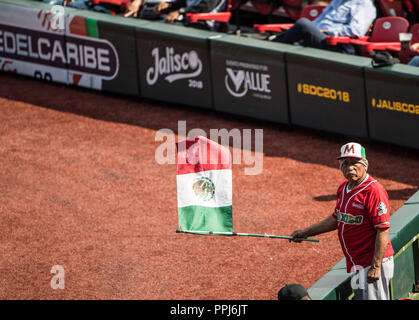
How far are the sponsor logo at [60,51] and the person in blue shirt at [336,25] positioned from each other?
294cm

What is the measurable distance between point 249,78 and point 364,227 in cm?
607

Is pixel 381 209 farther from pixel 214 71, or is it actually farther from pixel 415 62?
pixel 214 71

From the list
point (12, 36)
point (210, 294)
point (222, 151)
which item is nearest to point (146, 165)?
point (210, 294)

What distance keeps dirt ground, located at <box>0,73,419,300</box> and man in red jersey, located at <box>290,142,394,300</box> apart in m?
1.68

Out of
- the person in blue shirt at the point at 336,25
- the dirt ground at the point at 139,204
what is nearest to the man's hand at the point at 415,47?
the person in blue shirt at the point at 336,25

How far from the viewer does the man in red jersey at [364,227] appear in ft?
18.5

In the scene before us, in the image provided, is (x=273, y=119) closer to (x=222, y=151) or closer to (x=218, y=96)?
(x=218, y=96)

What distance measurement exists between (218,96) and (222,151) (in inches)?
224

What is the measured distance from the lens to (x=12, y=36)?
555 inches

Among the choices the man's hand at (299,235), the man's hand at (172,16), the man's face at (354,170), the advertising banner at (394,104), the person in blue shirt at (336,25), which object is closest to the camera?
the man's face at (354,170)

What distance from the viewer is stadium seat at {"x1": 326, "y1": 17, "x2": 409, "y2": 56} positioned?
1145cm

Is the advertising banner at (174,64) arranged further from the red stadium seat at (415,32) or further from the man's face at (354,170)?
the man's face at (354,170)

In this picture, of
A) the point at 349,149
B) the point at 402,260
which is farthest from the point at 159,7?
the point at 349,149

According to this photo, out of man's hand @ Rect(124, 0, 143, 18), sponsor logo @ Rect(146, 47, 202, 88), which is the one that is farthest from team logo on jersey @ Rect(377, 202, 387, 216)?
man's hand @ Rect(124, 0, 143, 18)
